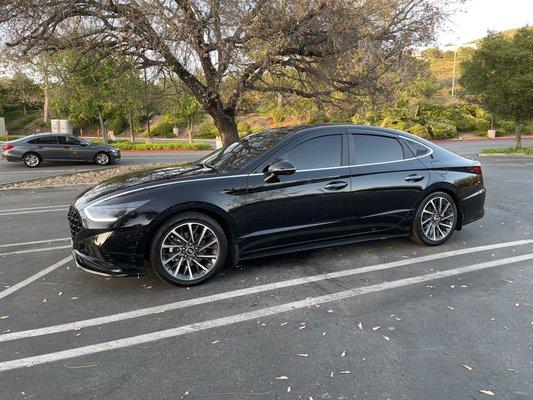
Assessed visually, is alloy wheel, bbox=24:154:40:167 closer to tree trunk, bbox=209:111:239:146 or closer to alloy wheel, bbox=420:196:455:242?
tree trunk, bbox=209:111:239:146

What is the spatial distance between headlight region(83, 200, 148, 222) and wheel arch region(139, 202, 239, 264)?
23 cm

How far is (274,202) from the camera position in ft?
15.1

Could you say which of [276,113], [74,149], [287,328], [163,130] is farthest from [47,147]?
[163,130]

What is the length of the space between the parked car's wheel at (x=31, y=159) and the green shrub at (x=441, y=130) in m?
30.9

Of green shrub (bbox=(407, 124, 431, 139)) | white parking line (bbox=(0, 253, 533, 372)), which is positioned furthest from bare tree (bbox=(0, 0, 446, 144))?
green shrub (bbox=(407, 124, 431, 139))

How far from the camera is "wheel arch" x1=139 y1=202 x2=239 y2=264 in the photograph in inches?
164

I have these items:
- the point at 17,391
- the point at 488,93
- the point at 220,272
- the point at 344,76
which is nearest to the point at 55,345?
the point at 17,391

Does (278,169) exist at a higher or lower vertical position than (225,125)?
lower

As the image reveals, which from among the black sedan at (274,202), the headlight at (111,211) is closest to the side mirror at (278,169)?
the black sedan at (274,202)

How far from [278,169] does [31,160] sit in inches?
626

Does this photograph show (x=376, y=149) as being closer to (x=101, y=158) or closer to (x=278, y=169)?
(x=278, y=169)

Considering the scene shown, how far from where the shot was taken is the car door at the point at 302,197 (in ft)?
15.0

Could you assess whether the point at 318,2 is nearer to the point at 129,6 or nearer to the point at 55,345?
the point at 129,6

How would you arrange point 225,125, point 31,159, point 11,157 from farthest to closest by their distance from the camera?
point 31,159, point 11,157, point 225,125
